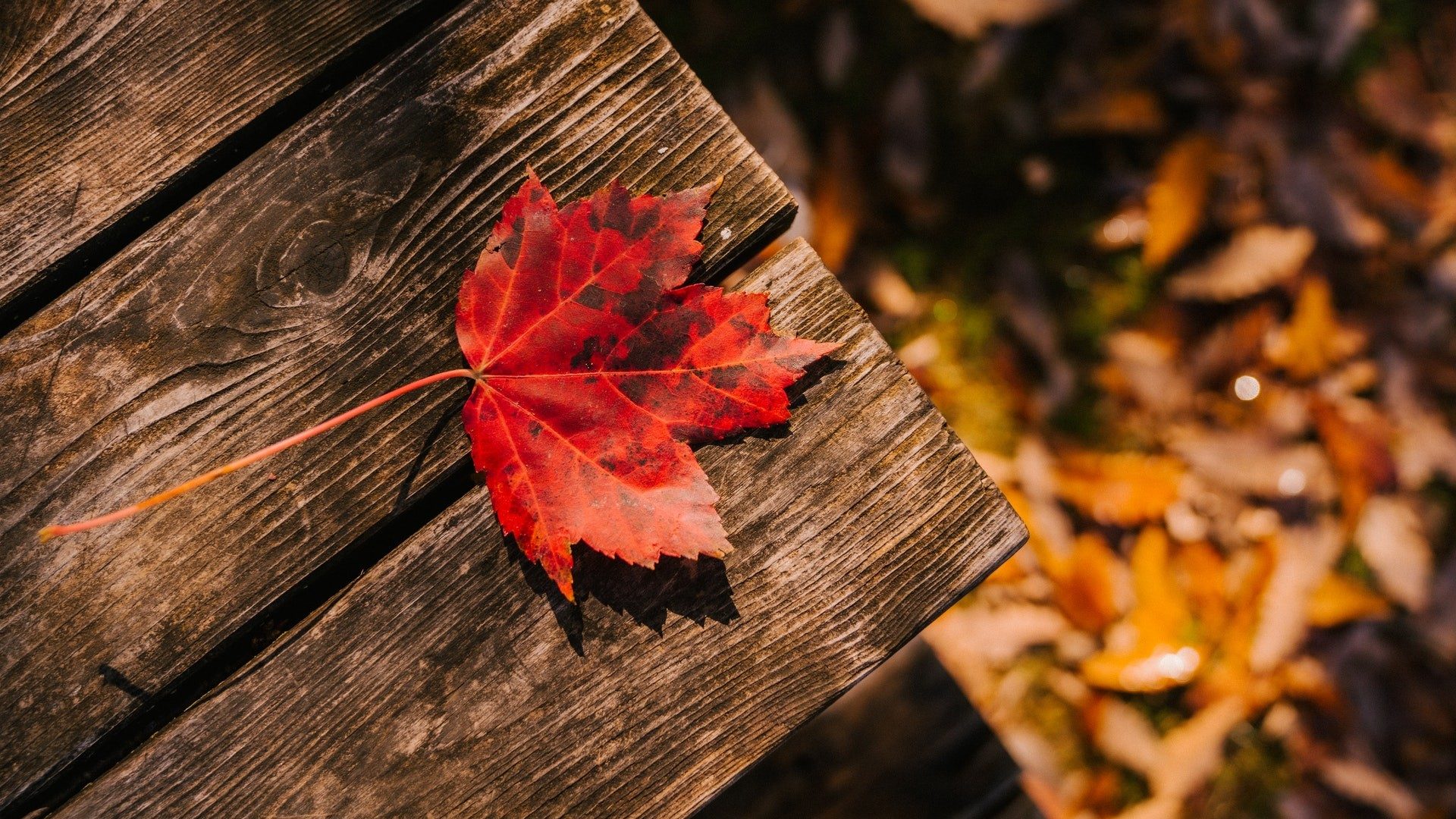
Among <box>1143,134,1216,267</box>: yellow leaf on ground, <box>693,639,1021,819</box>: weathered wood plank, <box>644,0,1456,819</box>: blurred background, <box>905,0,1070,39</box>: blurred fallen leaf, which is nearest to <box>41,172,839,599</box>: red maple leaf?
<box>693,639,1021,819</box>: weathered wood plank

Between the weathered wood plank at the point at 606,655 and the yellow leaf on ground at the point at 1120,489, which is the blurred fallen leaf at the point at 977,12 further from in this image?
the weathered wood plank at the point at 606,655

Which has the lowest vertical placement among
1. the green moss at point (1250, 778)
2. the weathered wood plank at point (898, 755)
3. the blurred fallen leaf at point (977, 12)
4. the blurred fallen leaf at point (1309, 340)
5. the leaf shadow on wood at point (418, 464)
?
the green moss at point (1250, 778)

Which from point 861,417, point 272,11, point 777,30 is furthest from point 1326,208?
point 272,11

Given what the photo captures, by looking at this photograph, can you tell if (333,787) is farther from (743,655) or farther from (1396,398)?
(1396,398)

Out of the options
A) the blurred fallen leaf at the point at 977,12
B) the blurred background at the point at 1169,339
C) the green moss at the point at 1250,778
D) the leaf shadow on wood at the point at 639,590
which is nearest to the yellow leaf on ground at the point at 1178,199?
the blurred background at the point at 1169,339

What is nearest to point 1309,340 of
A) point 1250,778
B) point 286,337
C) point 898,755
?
point 1250,778

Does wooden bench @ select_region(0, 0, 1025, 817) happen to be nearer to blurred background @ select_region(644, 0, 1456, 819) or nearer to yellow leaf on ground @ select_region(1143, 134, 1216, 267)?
blurred background @ select_region(644, 0, 1456, 819)

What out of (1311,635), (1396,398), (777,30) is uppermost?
(777,30)
